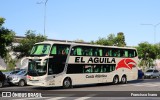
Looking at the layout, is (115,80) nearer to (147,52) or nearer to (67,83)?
(67,83)

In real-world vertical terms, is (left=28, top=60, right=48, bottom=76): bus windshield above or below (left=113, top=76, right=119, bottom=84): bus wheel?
above

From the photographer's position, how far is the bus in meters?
23.6

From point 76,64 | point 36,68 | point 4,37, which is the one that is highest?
point 4,37

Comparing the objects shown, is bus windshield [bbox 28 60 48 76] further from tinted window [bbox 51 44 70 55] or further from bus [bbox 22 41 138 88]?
tinted window [bbox 51 44 70 55]

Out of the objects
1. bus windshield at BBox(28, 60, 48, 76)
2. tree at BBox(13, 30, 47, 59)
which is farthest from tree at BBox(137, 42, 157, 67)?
bus windshield at BBox(28, 60, 48, 76)

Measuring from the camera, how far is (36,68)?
23.8m

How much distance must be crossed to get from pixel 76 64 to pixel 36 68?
3661mm

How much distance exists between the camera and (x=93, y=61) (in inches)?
1079

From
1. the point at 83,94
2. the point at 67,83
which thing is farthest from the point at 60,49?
the point at 83,94

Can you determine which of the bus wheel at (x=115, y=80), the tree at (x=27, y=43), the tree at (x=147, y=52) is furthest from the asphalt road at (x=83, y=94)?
the tree at (x=147, y=52)

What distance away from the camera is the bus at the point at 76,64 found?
77.6 feet

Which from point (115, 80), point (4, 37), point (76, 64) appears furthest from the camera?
point (4, 37)

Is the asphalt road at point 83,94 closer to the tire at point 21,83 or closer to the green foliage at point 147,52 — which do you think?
the tire at point 21,83

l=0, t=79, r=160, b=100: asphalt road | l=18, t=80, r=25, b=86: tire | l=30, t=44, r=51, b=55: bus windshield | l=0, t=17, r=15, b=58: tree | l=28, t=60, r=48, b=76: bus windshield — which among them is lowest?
l=0, t=79, r=160, b=100: asphalt road
